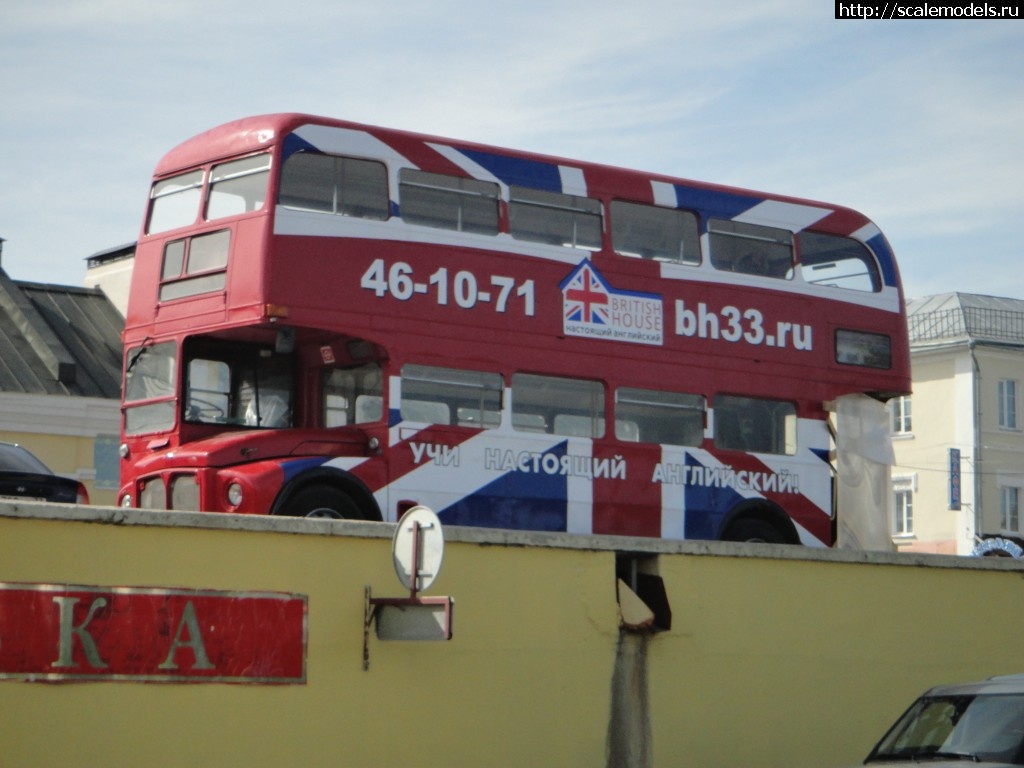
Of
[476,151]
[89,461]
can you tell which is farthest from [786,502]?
[89,461]

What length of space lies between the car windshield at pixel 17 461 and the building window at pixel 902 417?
127ft

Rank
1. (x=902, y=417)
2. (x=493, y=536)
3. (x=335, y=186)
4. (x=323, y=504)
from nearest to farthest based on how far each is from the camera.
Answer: (x=493, y=536) → (x=323, y=504) → (x=335, y=186) → (x=902, y=417)

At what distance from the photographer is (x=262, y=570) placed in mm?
12625

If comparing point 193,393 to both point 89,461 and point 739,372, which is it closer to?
point 739,372

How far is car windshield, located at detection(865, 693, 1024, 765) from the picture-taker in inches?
428

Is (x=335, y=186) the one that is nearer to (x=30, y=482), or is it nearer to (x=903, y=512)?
(x=30, y=482)

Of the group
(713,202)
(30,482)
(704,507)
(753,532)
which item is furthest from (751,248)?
(30,482)

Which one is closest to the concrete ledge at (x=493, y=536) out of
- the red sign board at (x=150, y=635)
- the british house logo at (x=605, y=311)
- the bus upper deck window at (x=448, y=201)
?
the red sign board at (x=150, y=635)

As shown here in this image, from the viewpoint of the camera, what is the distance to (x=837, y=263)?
20.0 meters

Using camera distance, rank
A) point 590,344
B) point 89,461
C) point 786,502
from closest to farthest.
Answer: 1. point 590,344
2. point 786,502
3. point 89,461

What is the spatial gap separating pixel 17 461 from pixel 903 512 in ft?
128

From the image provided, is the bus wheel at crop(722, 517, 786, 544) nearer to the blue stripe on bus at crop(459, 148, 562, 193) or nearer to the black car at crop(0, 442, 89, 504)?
the blue stripe on bus at crop(459, 148, 562, 193)

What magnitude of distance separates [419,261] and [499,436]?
1958 millimetres

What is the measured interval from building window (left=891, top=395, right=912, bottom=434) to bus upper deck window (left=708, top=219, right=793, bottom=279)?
111ft
